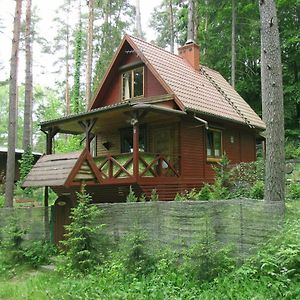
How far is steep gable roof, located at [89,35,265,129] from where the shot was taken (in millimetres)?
14945

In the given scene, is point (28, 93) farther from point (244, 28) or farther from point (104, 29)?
point (244, 28)

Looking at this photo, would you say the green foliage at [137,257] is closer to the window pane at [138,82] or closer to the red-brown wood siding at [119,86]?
the red-brown wood siding at [119,86]

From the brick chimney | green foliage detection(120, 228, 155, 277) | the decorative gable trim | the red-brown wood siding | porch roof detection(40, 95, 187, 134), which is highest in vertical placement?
the brick chimney

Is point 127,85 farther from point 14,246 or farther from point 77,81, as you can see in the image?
point 77,81

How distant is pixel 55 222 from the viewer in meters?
11.8

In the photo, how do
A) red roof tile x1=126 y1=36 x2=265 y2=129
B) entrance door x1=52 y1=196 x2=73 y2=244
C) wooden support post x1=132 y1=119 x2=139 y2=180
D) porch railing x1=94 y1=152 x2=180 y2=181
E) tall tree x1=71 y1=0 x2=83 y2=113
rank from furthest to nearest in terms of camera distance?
tall tree x1=71 y1=0 x2=83 y2=113
red roof tile x1=126 y1=36 x2=265 y2=129
porch railing x1=94 y1=152 x2=180 y2=181
wooden support post x1=132 y1=119 x2=139 y2=180
entrance door x1=52 y1=196 x2=73 y2=244

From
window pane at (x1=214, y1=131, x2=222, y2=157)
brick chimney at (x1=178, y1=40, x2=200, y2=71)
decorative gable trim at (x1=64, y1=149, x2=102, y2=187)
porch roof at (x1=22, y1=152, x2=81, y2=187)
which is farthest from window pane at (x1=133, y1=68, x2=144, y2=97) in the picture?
decorative gable trim at (x1=64, y1=149, x2=102, y2=187)

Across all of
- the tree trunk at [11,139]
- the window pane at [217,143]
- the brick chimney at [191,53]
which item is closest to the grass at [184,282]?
the tree trunk at [11,139]

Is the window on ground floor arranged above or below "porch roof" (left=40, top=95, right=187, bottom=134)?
below

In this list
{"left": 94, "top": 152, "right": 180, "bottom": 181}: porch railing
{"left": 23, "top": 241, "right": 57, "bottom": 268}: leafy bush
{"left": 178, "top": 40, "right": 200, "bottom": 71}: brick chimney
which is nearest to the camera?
{"left": 23, "top": 241, "right": 57, "bottom": 268}: leafy bush

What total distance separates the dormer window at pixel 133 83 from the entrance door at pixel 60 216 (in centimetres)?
634

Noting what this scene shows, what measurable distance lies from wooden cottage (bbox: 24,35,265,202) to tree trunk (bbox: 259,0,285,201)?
4.20 meters

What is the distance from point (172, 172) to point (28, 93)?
11.2 metres

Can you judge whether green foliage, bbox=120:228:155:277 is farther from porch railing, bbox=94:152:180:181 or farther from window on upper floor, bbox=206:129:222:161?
window on upper floor, bbox=206:129:222:161
